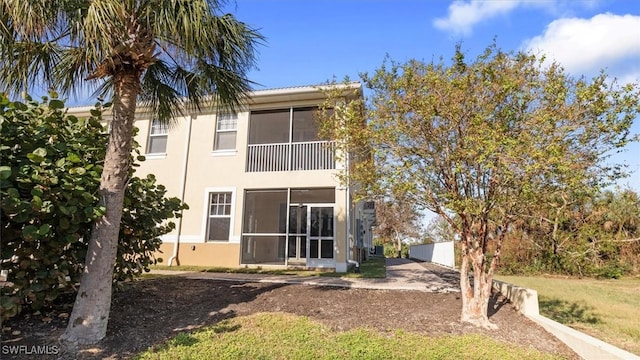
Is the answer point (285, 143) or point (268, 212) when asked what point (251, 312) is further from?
point (268, 212)

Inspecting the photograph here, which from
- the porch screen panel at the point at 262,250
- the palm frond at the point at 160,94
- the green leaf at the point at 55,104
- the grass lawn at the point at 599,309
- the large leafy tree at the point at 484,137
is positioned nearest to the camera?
the green leaf at the point at 55,104

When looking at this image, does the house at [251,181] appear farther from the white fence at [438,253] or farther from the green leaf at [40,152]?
the green leaf at [40,152]

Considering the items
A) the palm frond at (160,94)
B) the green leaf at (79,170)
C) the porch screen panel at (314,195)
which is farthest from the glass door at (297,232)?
the green leaf at (79,170)

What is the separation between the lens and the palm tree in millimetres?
4233

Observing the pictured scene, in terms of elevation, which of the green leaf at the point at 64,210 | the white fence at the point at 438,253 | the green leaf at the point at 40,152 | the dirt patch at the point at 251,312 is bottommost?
the dirt patch at the point at 251,312

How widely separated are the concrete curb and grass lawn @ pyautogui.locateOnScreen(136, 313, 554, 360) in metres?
0.65

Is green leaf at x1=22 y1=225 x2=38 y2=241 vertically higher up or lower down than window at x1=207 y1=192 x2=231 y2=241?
lower down

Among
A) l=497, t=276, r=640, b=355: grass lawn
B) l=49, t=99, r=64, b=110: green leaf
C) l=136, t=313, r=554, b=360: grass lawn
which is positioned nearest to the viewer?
l=136, t=313, r=554, b=360: grass lawn

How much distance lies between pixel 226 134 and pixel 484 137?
34.3 feet

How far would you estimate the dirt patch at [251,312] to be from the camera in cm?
461

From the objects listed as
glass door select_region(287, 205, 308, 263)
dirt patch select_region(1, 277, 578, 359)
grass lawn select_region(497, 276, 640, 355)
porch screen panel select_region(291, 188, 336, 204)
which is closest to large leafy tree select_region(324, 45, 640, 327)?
dirt patch select_region(1, 277, 578, 359)

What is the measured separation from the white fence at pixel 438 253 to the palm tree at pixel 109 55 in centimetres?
1348

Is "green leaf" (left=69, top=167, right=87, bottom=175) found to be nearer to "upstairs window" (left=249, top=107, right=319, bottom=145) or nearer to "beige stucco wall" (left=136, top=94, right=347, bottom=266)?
"beige stucco wall" (left=136, top=94, right=347, bottom=266)

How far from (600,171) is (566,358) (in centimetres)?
282
